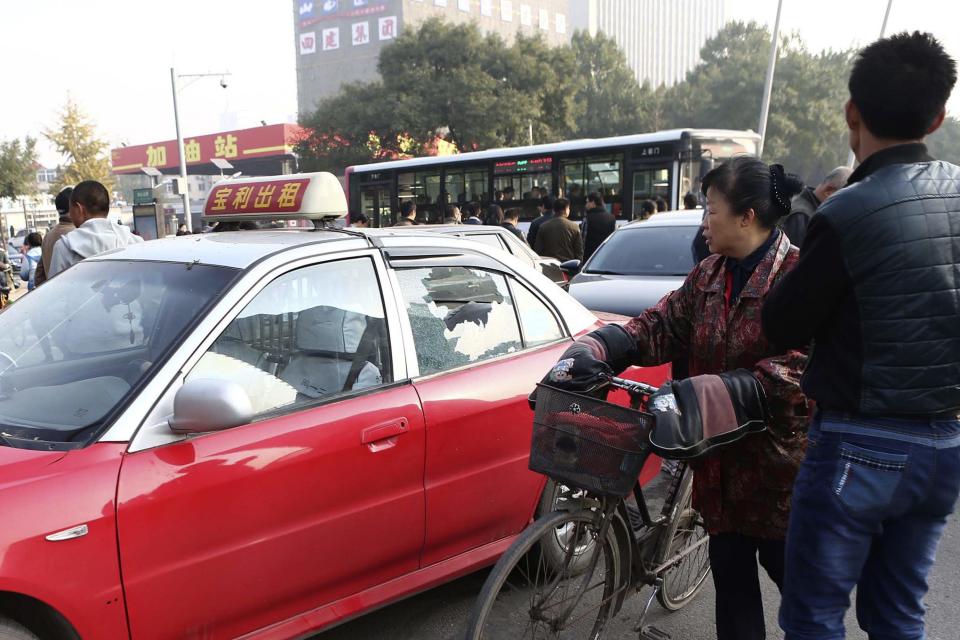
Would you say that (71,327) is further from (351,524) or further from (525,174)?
(525,174)

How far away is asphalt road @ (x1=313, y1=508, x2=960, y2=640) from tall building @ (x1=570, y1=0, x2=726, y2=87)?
121 m

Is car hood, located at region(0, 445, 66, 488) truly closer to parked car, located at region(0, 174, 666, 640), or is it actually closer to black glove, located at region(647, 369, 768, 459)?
parked car, located at region(0, 174, 666, 640)

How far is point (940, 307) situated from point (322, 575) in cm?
199

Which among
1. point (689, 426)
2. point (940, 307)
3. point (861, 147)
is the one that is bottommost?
point (689, 426)

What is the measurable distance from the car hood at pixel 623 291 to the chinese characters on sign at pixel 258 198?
13.0 feet

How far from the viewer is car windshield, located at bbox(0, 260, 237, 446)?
92.7 inches

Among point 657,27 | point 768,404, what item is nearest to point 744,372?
point 768,404

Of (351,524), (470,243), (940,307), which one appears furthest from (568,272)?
(940,307)

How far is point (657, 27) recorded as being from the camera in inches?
5276

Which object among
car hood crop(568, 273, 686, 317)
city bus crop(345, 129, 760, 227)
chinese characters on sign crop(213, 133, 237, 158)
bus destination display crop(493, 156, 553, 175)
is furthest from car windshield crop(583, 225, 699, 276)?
chinese characters on sign crop(213, 133, 237, 158)

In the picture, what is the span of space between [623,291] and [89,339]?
17.4ft

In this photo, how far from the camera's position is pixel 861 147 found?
195 cm

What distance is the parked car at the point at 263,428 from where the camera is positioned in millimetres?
2137

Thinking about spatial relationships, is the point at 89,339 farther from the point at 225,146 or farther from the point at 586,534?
the point at 225,146
